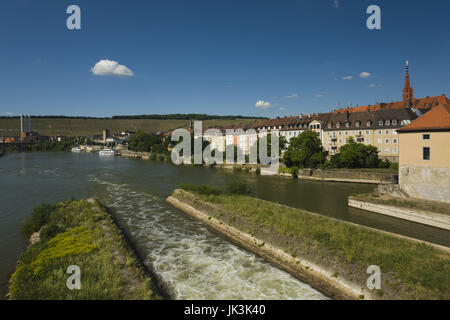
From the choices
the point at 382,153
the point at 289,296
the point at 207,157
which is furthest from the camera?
the point at 207,157

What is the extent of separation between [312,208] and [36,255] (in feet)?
62.2

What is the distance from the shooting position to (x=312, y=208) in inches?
893

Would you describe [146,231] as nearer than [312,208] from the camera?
Yes

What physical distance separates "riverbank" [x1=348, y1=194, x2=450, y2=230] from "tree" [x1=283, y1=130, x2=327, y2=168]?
18.0 metres

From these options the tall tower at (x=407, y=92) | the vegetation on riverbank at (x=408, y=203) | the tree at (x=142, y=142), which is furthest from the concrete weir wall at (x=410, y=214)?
the tree at (x=142, y=142)

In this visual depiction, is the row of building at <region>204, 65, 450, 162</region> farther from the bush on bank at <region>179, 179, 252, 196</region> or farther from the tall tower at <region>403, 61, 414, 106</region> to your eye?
the bush on bank at <region>179, 179, 252, 196</region>

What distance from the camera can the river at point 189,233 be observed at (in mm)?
10820

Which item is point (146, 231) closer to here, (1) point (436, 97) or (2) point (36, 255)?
(2) point (36, 255)

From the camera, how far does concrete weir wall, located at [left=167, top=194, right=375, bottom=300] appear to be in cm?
1009

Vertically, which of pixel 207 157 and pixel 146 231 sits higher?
pixel 207 157

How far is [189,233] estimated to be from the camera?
16.9 m
